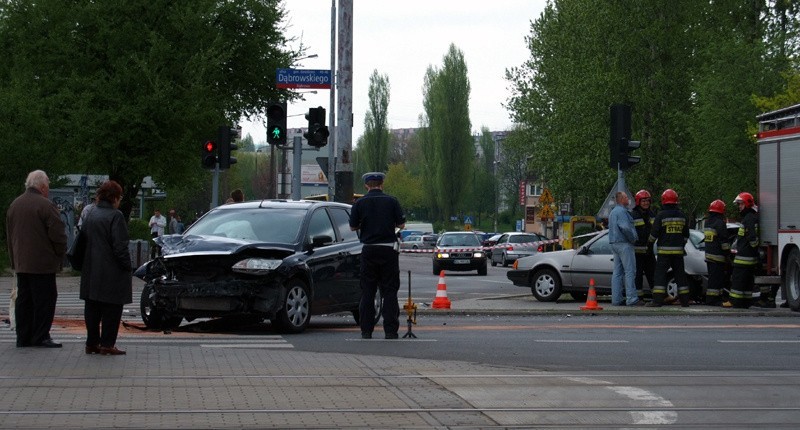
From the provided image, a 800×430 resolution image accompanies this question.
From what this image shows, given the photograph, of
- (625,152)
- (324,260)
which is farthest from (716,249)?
(324,260)

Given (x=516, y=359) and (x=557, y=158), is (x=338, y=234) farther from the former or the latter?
(x=557, y=158)

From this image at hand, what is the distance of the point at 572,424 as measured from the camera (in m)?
9.10

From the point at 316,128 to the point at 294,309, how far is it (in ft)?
26.8

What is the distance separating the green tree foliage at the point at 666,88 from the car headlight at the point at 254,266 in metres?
40.3

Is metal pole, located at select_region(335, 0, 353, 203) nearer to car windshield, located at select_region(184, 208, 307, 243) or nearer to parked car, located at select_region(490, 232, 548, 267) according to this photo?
car windshield, located at select_region(184, 208, 307, 243)

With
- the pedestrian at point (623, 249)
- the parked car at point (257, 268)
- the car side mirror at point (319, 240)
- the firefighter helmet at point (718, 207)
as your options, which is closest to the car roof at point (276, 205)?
the parked car at point (257, 268)

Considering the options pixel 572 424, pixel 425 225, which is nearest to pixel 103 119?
pixel 572 424

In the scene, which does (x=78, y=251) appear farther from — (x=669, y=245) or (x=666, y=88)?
(x=666, y=88)

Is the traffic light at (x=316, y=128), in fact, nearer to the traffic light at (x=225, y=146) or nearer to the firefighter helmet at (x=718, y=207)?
the traffic light at (x=225, y=146)

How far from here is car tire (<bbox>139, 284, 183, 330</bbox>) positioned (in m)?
16.3

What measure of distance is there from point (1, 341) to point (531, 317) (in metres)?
8.69

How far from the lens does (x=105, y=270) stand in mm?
12977

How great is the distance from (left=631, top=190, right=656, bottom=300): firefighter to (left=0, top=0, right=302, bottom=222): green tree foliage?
1717 centimetres

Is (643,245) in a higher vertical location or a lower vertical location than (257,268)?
higher
